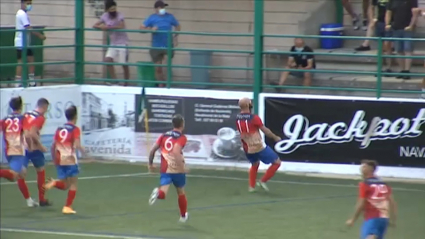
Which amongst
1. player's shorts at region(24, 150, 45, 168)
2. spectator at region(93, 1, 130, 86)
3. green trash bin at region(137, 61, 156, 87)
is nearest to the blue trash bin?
green trash bin at region(137, 61, 156, 87)

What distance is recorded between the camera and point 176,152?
13883mm

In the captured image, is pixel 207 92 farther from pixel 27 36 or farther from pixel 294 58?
pixel 27 36

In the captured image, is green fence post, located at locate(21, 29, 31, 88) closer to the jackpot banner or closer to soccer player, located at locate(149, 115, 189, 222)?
the jackpot banner

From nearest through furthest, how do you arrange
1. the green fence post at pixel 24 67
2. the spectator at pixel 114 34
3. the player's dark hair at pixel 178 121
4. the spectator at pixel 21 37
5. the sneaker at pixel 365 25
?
the player's dark hair at pixel 178 121 < the green fence post at pixel 24 67 < the spectator at pixel 21 37 < the spectator at pixel 114 34 < the sneaker at pixel 365 25

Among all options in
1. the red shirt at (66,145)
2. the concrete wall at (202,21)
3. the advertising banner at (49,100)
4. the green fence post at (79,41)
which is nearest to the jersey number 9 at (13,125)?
the red shirt at (66,145)

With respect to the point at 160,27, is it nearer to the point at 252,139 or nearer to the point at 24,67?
the point at 24,67

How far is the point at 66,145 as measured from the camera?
14.7m

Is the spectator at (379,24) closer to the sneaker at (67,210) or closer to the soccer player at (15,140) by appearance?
the sneaker at (67,210)

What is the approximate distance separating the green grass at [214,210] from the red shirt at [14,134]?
3.04 feet

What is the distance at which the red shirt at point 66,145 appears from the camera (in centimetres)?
1468

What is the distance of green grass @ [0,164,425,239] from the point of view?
1353cm

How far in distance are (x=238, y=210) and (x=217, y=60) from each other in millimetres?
8967

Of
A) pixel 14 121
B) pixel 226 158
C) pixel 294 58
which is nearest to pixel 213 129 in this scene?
pixel 226 158

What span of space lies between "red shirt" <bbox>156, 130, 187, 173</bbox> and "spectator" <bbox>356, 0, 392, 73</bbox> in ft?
24.7
